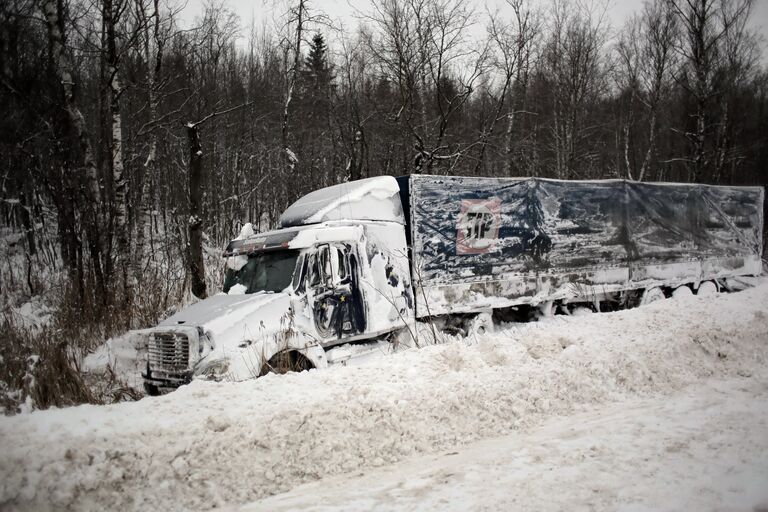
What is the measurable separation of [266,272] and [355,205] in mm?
1858

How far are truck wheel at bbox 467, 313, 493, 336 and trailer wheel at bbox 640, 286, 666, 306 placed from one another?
4373 millimetres

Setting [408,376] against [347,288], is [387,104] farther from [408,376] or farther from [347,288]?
[408,376]

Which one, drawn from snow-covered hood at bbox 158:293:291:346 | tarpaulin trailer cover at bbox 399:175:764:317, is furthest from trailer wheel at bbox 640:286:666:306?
snow-covered hood at bbox 158:293:291:346

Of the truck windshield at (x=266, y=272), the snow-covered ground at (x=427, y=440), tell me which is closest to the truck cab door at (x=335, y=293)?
the truck windshield at (x=266, y=272)

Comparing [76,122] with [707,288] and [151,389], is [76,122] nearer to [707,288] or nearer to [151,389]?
[151,389]

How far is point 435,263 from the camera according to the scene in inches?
315

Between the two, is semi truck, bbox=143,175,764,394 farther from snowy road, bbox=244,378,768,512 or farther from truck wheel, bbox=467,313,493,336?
snowy road, bbox=244,378,768,512

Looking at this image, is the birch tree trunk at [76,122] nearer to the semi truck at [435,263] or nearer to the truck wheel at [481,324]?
the semi truck at [435,263]

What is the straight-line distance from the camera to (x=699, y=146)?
60.7ft

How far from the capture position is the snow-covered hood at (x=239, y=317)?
549 centimetres

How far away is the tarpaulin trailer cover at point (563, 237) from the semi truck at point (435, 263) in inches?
1.1

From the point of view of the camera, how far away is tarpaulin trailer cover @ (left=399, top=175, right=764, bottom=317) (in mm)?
8047

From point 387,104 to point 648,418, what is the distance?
17617mm

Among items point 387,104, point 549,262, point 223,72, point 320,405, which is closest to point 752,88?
point 387,104
